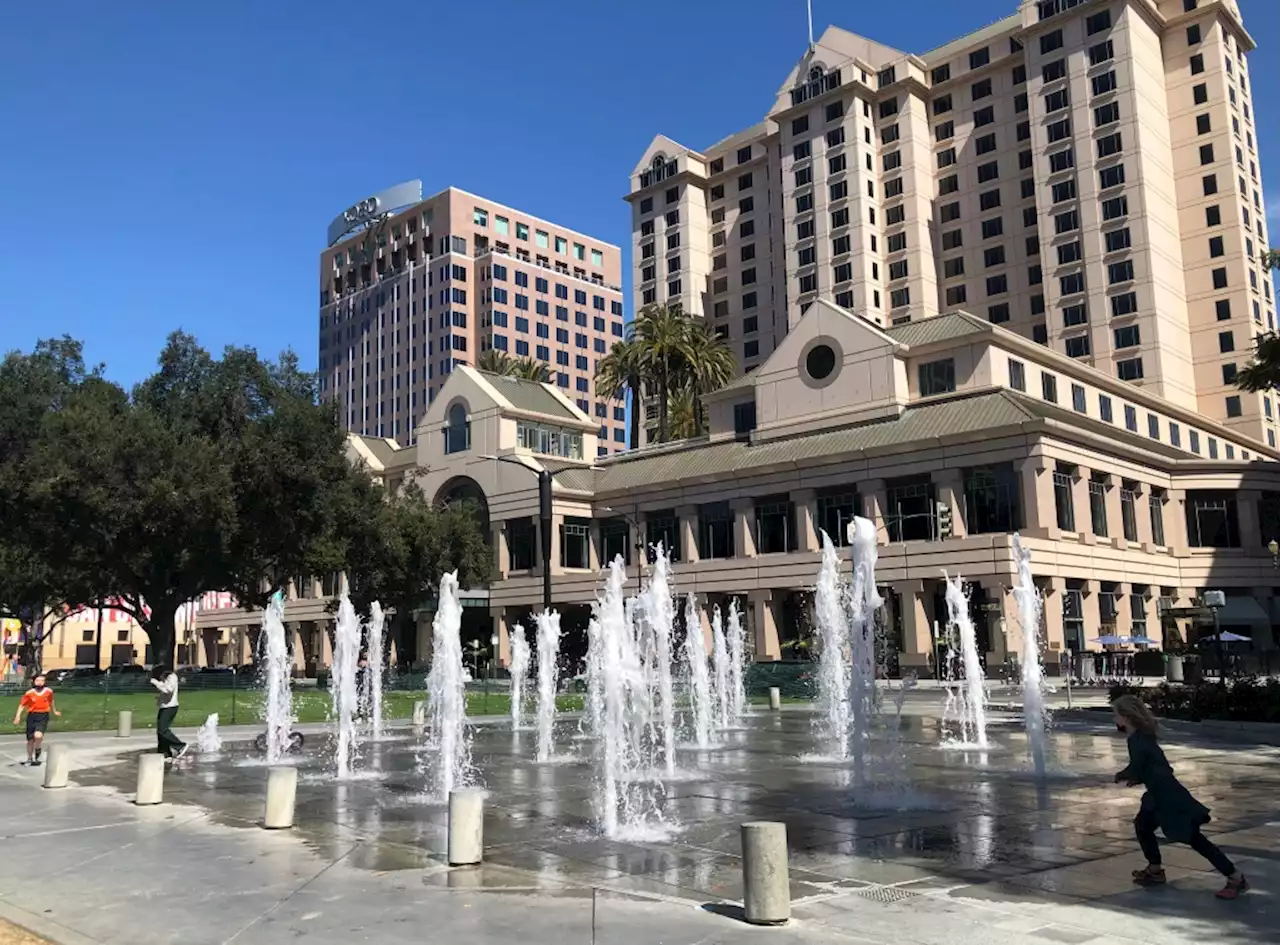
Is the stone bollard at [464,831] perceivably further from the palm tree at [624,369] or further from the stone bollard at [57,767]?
the palm tree at [624,369]

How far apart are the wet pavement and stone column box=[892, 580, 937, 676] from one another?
112 feet

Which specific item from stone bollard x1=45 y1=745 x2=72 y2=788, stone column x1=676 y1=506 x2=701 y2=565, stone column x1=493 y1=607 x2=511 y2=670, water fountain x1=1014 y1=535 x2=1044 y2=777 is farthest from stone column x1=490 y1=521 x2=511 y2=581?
stone bollard x1=45 y1=745 x2=72 y2=788

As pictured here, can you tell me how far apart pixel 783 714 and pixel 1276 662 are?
24191 millimetres

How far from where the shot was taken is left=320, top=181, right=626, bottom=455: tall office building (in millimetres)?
132625

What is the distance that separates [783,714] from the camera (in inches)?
1256

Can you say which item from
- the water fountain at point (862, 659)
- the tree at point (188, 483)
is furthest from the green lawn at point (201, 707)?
the water fountain at point (862, 659)

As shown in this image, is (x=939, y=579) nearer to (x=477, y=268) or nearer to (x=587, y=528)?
(x=587, y=528)

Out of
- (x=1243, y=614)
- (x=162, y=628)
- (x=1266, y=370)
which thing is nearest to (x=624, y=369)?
(x=162, y=628)

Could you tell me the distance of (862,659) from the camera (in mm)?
13906

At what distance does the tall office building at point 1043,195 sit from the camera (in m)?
76.8

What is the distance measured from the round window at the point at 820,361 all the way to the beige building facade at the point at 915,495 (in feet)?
0.40

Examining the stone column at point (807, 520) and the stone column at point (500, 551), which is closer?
the stone column at point (807, 520)

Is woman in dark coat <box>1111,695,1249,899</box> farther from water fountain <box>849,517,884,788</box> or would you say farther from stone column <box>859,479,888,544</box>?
stone column <box>859,479,888,544</box>

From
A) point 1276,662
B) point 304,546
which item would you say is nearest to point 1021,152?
point 1276,662
